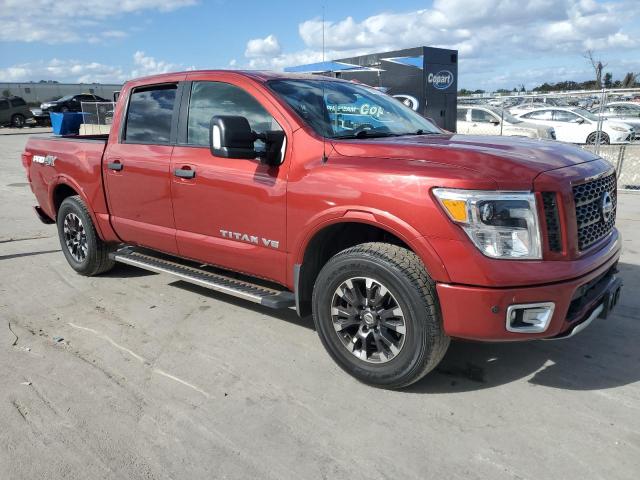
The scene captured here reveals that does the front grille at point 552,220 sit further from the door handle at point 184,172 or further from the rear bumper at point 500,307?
the door handle at point 184,172

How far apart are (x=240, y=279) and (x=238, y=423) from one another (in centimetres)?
155

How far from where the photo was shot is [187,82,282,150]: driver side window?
3.86m

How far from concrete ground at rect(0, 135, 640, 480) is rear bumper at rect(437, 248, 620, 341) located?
0.47 metres

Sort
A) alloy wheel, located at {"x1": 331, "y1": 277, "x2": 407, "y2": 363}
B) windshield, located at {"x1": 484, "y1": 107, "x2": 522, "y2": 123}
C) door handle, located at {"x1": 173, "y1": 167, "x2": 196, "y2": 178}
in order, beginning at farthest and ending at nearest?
windshield, located at {"x1": 484, "y1": 107, "x2": 522, "y2": 123} < door handle, located at {"x1": 173, "y1": 167, "x2": 196, "y2": 178} < alloy wheel, located at {"x1": 331, "y1": 277, "x2": 407, "y2": 363}

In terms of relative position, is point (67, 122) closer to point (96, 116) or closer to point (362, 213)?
point (96, 116)

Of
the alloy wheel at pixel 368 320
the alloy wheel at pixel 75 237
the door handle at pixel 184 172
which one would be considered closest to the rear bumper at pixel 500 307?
the alloy wheel at pixel 368 320

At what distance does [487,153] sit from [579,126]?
16437 millimetres

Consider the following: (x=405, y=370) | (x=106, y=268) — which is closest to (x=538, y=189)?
(x=405, y=370)

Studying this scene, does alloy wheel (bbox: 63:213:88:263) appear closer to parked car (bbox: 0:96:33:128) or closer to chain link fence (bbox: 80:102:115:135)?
chain link fence (bbox: 80:102:115:135)

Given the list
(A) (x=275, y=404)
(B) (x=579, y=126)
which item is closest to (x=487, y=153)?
(A) (x=275, y=404)

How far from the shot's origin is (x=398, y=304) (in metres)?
3.11

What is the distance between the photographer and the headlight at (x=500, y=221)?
2.80 metres

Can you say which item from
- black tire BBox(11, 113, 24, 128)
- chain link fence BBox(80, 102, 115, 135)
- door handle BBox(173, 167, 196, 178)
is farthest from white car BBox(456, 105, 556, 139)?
black tire BBox(11, 113, 24, 128)

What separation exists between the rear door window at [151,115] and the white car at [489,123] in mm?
12204
